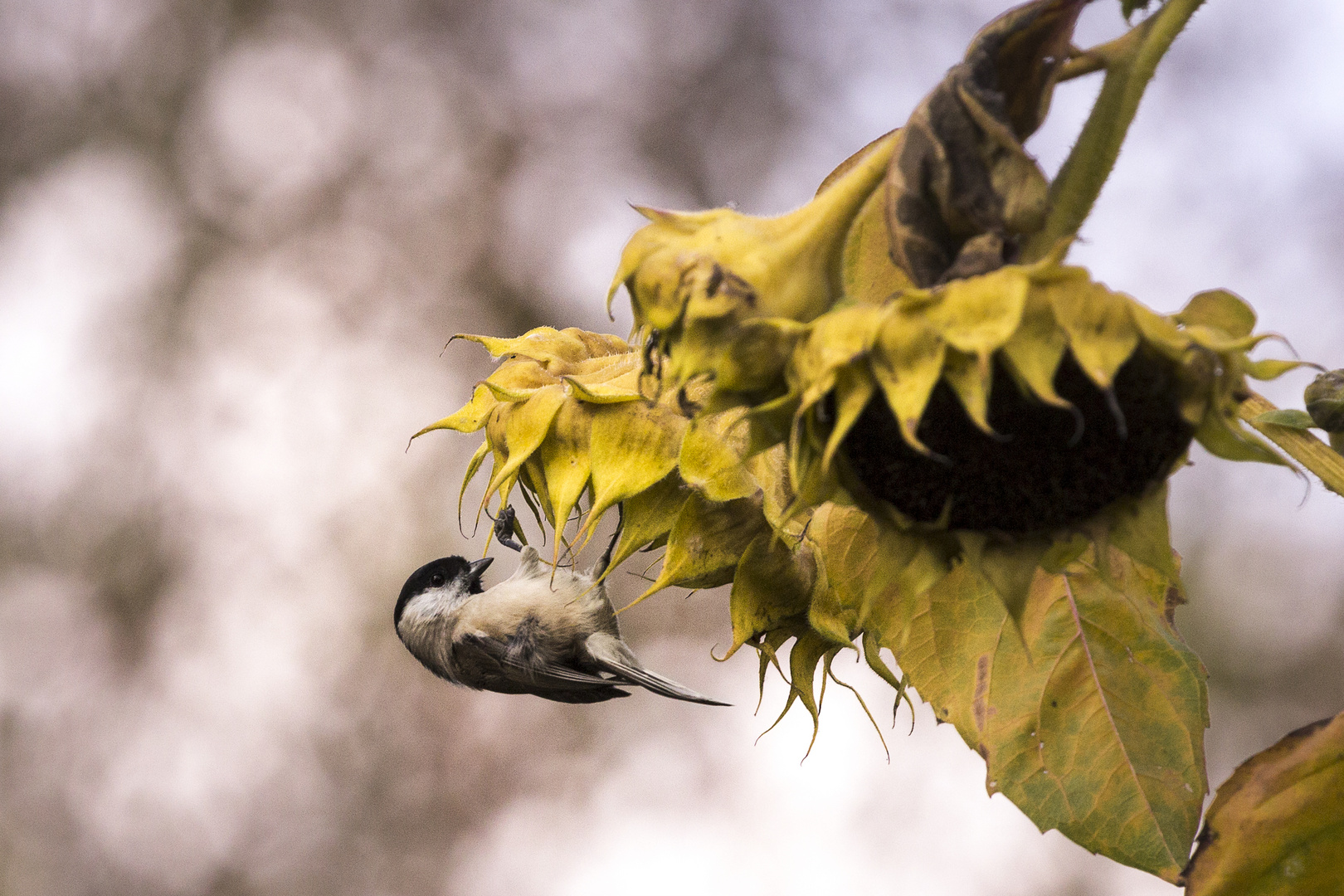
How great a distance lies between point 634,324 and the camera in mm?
556

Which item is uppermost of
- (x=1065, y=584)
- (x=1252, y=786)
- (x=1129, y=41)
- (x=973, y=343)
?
(x=1129, y=41)

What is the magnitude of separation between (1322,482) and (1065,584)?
0.55 ft

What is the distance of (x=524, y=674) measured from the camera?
5.99 ft

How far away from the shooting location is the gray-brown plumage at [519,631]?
1.79 meters

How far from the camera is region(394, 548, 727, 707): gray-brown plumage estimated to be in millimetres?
1792

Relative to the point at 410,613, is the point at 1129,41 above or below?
above

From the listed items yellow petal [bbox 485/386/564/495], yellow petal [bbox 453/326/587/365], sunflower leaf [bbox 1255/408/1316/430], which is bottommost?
sunflower leaf [bbox 1255/408/1316/430]

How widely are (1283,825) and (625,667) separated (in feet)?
3.41

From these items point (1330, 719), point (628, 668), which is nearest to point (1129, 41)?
point (1330, 719)

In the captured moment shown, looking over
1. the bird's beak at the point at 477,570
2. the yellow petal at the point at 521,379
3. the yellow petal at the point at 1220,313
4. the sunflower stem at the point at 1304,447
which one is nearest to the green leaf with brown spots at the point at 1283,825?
the sunflower stem at the point at 1304,447

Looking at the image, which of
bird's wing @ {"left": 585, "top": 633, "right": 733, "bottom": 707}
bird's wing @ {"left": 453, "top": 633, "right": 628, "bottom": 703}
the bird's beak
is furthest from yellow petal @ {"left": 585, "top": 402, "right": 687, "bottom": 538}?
the bird's beak

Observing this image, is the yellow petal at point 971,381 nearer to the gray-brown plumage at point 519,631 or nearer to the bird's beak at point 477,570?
the gray-brown plumage at point 519,631

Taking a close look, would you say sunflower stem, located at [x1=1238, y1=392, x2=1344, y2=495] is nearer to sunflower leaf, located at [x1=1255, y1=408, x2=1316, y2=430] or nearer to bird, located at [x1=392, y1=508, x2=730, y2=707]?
sunflower leaf, located at [x1=1255, y1=408, x2=1316, y2=430]

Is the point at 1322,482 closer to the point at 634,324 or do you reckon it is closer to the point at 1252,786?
the point at 1252,786
